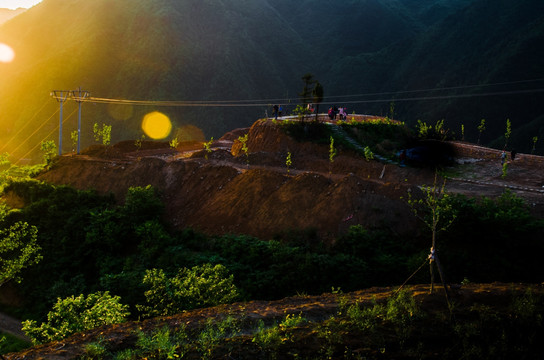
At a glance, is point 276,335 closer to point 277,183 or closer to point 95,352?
point 95,352

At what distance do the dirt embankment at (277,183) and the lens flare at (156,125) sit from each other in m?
41.6

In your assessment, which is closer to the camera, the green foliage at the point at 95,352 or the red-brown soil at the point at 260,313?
the green foliage at the point at 95,352

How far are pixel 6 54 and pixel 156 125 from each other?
56.6 metres

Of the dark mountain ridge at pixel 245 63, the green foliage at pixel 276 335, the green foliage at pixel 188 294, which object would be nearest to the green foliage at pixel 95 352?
the green foliage at pixel 188 294

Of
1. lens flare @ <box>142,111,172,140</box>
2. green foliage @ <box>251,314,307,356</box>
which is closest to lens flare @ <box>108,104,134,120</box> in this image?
lens flare @ <box>142,111,172,140</box>

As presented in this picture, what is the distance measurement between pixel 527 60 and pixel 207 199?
70503mm

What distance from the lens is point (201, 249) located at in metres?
16.7

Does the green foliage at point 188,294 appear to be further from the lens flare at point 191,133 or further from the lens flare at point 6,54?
the lens flare at point 6,54

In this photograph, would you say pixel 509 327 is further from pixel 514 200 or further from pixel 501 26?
pixel 501 26

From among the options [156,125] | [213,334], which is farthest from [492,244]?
[156,125]

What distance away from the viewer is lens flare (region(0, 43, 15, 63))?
91.3 meters

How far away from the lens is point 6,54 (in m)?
92.8

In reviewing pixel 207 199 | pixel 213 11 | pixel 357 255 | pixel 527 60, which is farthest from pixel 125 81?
pixel 527 60

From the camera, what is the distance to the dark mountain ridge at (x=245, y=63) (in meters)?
66.2
